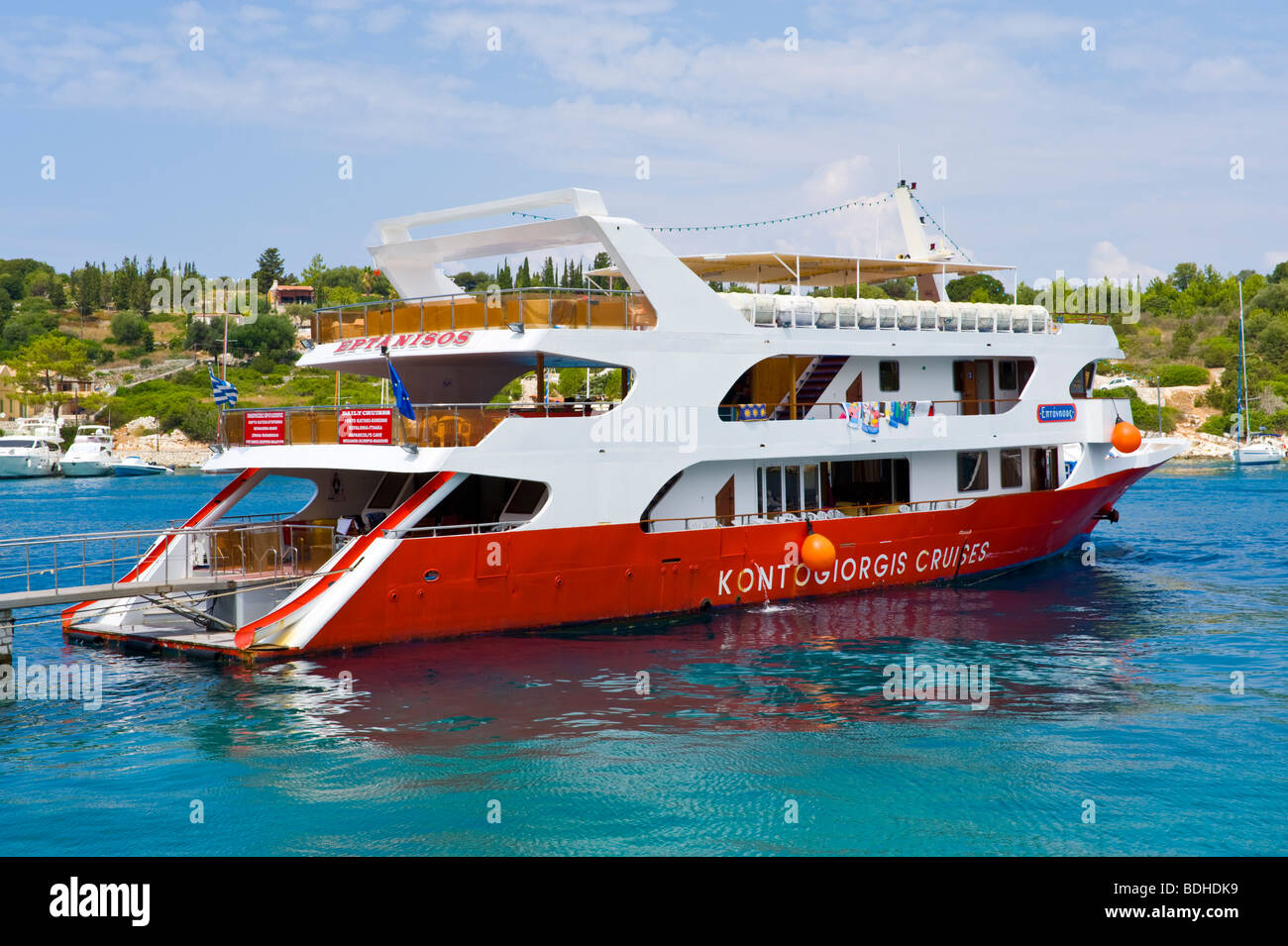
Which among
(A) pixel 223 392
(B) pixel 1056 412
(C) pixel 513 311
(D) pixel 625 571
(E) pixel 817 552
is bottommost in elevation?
(D) pixel 625 571

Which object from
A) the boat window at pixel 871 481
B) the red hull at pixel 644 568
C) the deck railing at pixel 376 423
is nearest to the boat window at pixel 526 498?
the deck railing at pixel 376 423

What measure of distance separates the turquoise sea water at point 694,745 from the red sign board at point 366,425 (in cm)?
356

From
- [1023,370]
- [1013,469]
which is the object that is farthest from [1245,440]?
[1013,469]

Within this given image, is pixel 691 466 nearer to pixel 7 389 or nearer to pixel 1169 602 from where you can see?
pixel 1169 602

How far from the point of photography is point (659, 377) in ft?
68.9

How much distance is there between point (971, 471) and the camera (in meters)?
26.4

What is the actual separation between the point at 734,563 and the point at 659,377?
3838mm

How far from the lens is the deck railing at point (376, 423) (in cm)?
1933

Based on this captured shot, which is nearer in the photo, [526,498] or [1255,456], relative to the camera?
[526,498]

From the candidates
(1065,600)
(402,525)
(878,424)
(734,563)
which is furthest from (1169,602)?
(402,525)

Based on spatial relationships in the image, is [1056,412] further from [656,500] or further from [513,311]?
[513,311]

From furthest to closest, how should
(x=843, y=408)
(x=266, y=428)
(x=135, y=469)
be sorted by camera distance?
1. (x=135, y=469)
2. (x=843, y=408)
3. (x=266, y=428)

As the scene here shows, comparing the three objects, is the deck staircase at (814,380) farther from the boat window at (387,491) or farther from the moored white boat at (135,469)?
the moored white boat at (135,469)

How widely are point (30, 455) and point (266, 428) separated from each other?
81542 millimetres
